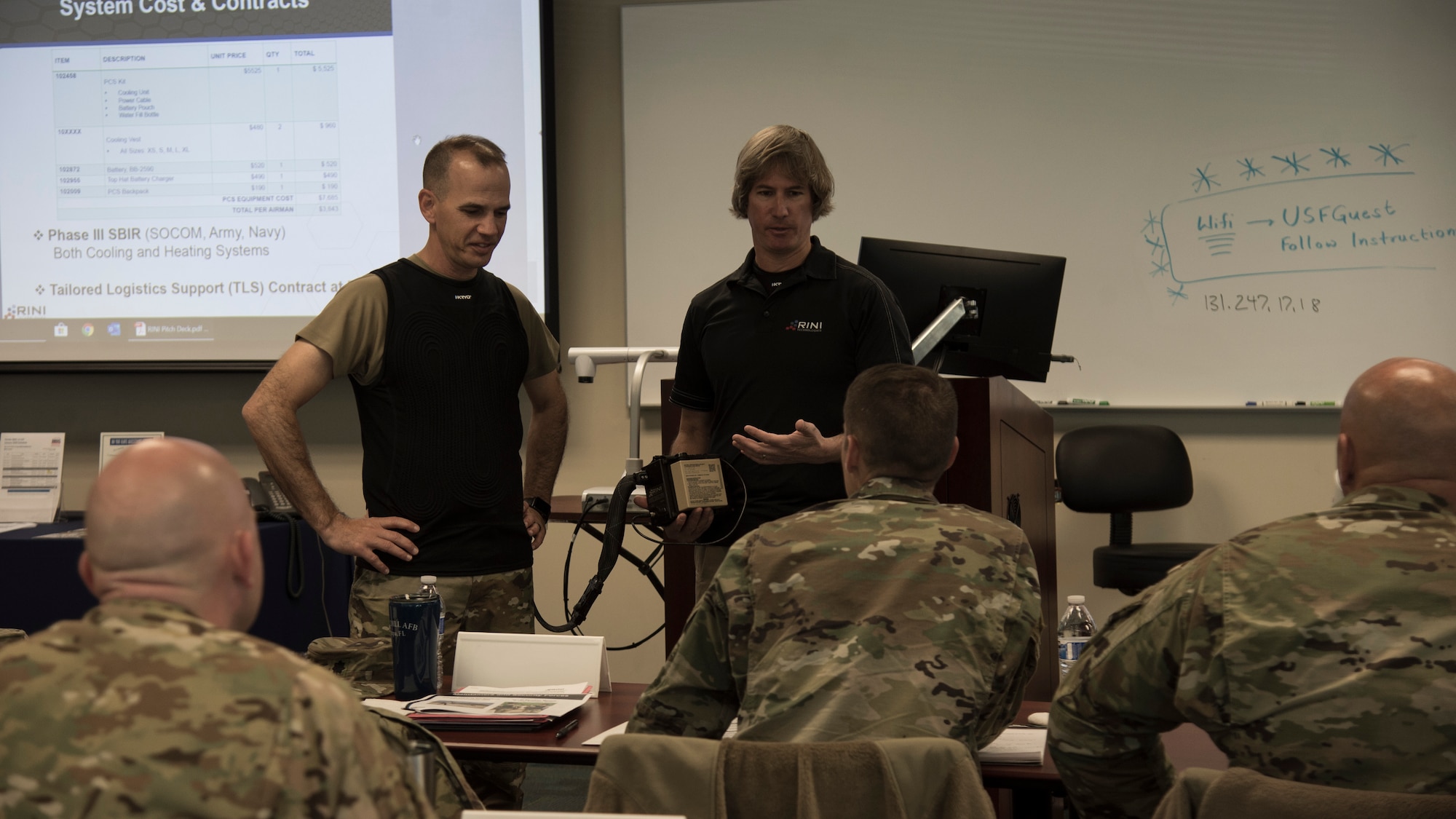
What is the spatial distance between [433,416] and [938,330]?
116cm

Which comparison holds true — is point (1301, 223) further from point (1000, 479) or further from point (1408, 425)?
point (1408, 425)

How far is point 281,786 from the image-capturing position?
89 centimetres

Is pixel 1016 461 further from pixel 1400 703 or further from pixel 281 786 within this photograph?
pixel 281 786

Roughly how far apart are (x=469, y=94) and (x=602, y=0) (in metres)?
0.63

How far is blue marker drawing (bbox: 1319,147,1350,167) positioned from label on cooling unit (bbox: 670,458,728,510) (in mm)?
2907

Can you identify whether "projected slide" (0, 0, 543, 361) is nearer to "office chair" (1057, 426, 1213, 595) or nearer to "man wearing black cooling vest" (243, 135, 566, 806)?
"man wearing black cooling vest" (243, 135, 566, 806)

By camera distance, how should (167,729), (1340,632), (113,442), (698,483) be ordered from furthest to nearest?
(113,442) < (698,483) < (1340,632) < (167,729)

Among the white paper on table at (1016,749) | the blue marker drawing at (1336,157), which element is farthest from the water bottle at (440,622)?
the blue marker drawing at (1336,157)

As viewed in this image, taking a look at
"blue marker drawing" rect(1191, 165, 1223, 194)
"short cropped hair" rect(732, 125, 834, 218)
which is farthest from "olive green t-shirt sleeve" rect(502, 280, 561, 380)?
"blue marker drawing" rect(1191, 165, 1223, 194)

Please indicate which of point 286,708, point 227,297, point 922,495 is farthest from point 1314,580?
point 227,297

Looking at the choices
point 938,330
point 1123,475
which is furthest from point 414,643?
point 1123,475

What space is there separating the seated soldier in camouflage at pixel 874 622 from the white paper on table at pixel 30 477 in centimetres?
313

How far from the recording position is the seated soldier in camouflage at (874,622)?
1.43 m

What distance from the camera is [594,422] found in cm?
447
